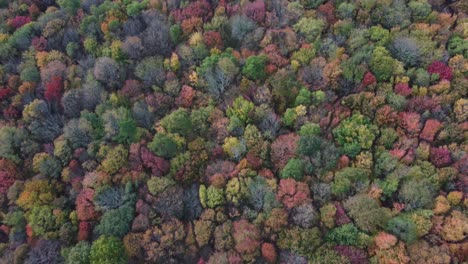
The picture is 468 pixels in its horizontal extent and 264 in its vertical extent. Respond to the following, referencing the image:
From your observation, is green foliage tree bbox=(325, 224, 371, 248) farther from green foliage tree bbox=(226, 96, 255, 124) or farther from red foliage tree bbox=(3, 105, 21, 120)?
red foliage tree bbox=(3, 105, 21, 120)

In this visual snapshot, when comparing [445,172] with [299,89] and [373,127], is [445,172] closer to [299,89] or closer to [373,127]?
[373,127]

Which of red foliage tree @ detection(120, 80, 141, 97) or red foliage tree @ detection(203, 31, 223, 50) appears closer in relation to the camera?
red foliage tree @ detection(120, 80, 141, 97)

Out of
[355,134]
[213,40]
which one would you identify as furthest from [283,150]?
[213,40]

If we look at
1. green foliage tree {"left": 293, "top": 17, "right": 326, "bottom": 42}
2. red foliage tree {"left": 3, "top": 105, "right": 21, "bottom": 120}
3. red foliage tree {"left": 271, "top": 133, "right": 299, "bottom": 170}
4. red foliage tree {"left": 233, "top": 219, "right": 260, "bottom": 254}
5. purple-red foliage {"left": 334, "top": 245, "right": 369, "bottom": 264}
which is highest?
green foliage tree {"left": 293, "top": 17, "right": 326, "bottom": 42}

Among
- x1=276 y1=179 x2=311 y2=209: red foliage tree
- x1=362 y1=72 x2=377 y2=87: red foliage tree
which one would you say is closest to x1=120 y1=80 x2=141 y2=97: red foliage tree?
x1=276 y1=179 x2=311 y2=209: red foliage tree

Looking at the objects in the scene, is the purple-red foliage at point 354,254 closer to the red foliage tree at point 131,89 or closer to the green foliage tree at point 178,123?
the green foliage tree at point 178,123

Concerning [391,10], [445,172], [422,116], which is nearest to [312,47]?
[391,10]
